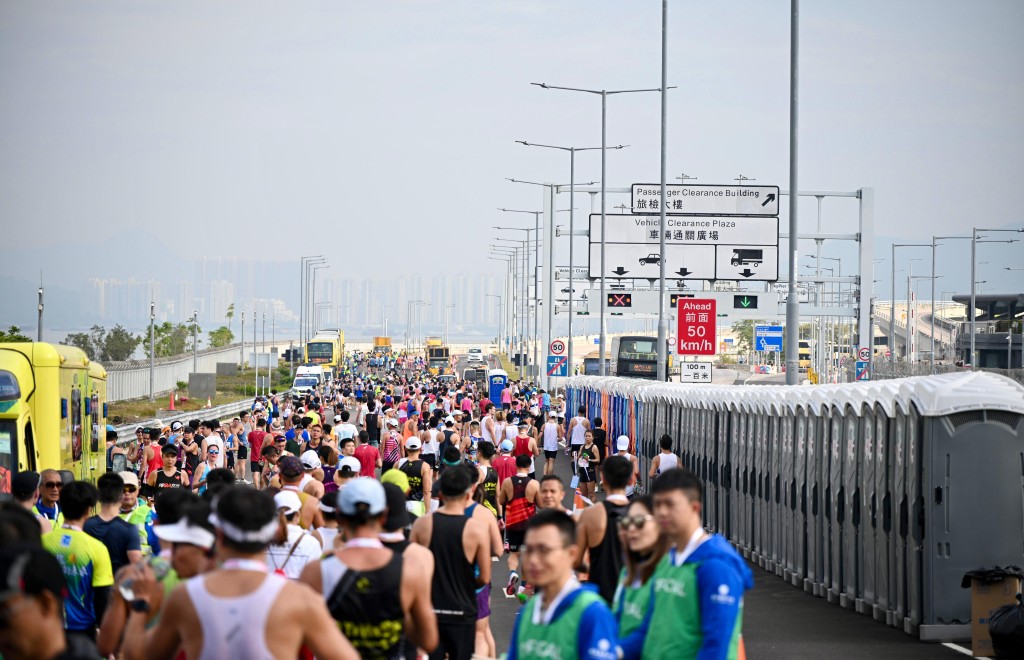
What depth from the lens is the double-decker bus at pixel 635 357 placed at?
70062 millimetres

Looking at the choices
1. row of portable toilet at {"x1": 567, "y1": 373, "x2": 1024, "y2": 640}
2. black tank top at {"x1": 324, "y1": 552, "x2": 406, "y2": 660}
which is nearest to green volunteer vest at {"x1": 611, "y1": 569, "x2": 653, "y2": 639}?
black tank top at {"x1": 324, "y1": 552, "x2": 406, "y2": 660}

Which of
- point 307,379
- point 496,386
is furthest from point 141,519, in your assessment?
point 307,379

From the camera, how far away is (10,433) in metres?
15.4

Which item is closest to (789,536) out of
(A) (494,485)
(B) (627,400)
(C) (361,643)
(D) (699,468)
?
(A) (494,485)

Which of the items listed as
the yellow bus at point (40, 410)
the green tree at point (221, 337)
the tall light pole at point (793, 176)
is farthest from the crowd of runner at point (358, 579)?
the green tree at point (221, 337)

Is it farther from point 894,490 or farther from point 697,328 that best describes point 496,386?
point 894,490

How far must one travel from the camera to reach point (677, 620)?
19.5 ft

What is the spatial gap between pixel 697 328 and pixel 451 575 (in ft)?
68.5

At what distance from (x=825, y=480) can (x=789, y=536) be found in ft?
5.69

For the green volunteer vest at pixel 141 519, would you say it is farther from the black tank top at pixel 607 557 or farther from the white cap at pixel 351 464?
the black tank top at pixel 607 557

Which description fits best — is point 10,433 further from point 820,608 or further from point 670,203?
point 670,203

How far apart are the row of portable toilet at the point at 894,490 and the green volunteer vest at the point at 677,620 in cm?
774

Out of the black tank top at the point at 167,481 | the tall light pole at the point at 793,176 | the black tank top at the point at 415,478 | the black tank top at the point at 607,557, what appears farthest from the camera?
the tall light pole at the point at 793,176

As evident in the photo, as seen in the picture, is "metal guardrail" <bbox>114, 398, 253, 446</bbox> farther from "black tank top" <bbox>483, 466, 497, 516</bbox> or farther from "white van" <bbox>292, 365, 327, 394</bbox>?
"black tank top" <bbox>483, 466, 497, 516</bbox>
